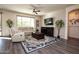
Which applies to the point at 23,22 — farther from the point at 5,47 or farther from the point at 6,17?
the point at 5,47

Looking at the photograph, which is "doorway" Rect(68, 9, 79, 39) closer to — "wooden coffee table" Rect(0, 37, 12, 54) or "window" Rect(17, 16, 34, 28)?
"window" Rect(17, 16, 34, 28)

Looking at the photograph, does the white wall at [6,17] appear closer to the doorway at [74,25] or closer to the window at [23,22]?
the window at [23,22]

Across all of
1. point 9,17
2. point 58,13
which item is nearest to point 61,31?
point 58,13

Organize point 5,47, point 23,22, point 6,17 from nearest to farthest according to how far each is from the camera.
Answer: point 5,47 → point 6,17 → point 23,22

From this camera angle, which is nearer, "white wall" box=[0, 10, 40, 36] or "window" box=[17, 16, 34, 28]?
"white wall" box=[0, 10, 40, 36]

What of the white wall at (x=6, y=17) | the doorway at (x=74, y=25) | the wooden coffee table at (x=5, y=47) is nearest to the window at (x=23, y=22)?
the white wall at (x=6, y=17)

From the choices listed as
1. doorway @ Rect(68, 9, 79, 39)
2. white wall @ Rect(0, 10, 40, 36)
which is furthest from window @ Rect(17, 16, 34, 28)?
doorway @ Rect(68, 9, 79, 39)

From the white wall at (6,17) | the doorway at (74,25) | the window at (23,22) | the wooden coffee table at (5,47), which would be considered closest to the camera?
the wooden coffee table at (5,47)

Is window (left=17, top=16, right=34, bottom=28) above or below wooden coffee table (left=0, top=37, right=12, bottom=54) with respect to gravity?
above

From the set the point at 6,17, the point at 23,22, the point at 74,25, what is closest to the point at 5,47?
the point at 6,17

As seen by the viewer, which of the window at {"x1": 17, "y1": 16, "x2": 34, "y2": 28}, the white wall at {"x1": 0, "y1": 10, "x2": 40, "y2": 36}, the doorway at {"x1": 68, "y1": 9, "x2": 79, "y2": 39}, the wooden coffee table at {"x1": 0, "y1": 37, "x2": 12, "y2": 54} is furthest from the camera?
the window at {"x1": 17, "y1": 16, "x2": 34, "y2": 28}

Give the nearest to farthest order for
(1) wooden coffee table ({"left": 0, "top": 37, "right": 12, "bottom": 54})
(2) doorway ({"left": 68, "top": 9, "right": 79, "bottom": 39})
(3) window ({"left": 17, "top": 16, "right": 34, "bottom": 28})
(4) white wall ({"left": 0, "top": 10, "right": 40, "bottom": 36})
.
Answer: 1. (1) wooden coffee table ({"left": 0, "top": 37, "right": 12, "bottom": 54})
2. (2) doorway ({"left": 68, "top": 9, "right": 79, "bottom": 39})
3. (4) white wall ({"left": 0, "top": 10, "right": 40, "bottom": 36})
4. (3) window ({"left": 17, "top": 16, "right": 34, "bottom": 28})

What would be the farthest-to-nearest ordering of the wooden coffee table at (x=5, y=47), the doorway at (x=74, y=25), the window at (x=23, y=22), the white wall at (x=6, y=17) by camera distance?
the window at (x=23, y=22), the white wall at (x=6, y=17), the doorway at (x=74, y=25), the wooden coffee table at (x=5, y=47)

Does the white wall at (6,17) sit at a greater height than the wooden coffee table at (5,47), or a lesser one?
greater
